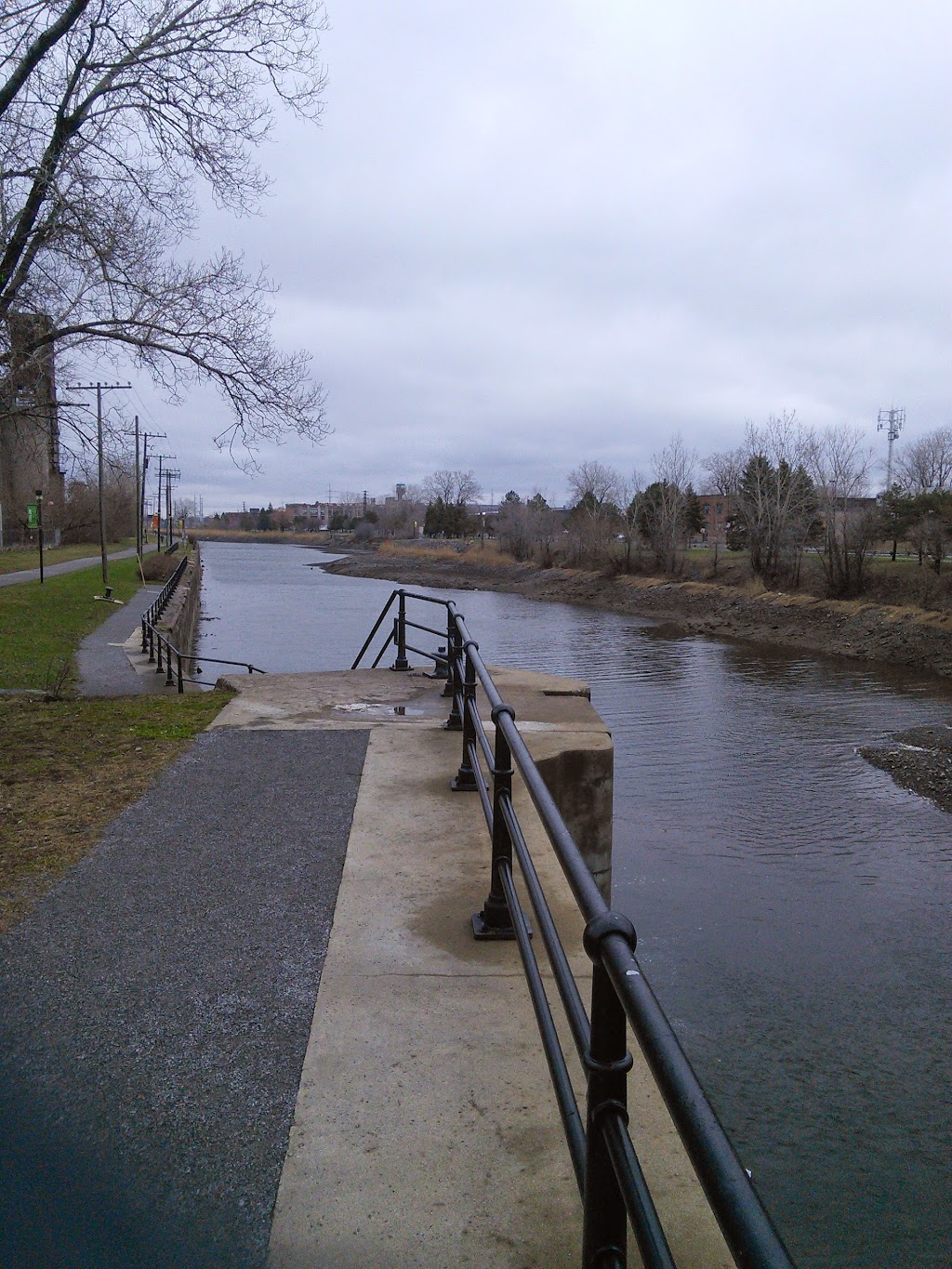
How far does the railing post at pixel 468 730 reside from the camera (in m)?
5.39

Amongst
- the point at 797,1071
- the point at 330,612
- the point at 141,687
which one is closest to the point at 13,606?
the point at 141,687

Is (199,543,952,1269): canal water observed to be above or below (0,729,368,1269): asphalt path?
below

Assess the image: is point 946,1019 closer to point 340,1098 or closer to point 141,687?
point 340,1098

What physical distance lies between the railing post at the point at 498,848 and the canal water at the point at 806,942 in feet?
7.75

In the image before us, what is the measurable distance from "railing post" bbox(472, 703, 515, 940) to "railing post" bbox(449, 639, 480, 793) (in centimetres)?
141

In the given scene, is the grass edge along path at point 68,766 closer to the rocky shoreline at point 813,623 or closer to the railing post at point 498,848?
the railing post at point 498,848

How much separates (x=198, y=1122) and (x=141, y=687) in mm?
14309

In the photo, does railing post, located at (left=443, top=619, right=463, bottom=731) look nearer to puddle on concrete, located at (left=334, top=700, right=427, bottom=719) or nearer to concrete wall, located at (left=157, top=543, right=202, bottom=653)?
puddle on concrete, located at (left=334, top=700, right=427, bottom=719)

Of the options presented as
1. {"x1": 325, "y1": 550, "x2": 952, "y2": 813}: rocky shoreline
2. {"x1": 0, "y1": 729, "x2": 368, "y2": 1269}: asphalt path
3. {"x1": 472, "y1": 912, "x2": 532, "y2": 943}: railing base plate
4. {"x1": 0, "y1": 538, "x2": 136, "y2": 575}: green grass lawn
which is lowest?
{"x1": 325, "y1": 550, "x2": 952, "y2": 813}: rocky shoreline

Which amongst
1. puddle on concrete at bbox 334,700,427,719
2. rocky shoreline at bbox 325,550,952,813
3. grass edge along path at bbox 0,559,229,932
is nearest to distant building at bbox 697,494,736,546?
rocky shoreline at bbox 325,550,952,813

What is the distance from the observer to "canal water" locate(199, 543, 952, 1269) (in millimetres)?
5613

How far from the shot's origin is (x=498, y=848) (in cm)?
382

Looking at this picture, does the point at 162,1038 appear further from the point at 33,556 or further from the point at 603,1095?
the point at 33,556

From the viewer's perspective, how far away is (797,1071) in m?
6.83
